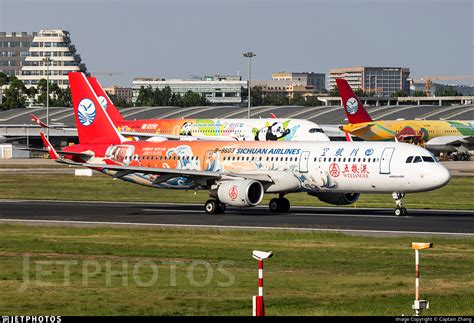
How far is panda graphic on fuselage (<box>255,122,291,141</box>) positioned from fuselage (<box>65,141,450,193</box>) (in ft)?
136

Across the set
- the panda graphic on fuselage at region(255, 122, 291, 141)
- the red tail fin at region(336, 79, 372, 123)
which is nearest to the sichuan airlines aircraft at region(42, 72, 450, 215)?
the panda graphic on fuselage at region(255, 122, 291, 141)

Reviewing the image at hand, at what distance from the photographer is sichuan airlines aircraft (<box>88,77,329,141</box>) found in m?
96.8

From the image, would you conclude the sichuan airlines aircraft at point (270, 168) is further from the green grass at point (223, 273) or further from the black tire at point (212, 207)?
the green grass at point (223, 273)

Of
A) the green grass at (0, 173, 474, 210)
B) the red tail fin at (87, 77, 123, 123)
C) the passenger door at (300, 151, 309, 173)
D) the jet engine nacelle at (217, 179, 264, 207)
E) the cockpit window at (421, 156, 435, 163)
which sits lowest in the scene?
the green grass at (0, 173, 474, 210)

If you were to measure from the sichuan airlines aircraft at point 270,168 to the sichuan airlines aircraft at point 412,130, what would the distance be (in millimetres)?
73834

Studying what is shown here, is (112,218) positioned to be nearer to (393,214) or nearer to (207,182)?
(207,182)

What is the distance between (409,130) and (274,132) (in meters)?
37.2

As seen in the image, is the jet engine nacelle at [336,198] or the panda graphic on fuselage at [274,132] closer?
the jet engine nacelle at [336,198]

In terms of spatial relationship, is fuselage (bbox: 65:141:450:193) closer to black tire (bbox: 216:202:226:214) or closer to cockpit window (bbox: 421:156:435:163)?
cockpit window (bbox: 421:156:435:163)

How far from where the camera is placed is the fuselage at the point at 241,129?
9744 cm

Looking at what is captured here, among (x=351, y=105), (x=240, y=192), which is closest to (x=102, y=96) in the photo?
(x=240, y=192)

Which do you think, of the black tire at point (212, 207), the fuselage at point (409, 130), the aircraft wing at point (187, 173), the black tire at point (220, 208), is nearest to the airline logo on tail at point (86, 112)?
the aircraft wing at point (187, 173)

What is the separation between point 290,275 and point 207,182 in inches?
952

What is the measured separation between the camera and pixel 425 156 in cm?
4859
